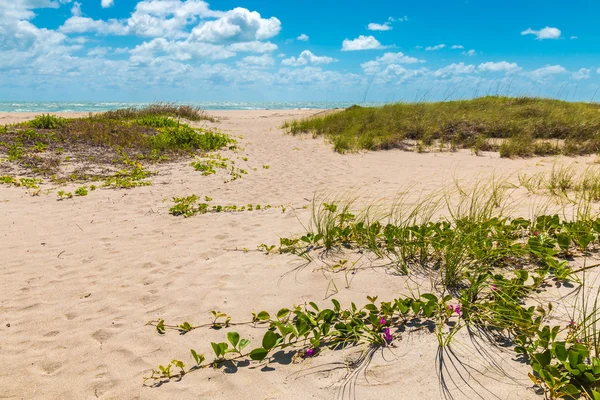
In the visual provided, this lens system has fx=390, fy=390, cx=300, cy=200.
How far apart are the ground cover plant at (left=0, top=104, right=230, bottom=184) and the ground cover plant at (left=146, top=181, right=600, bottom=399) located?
5963 mm

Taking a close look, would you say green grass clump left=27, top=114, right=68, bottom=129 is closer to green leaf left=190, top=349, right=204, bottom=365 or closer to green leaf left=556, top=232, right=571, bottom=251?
green leaf left=190, top=349, right=204, bottom=365

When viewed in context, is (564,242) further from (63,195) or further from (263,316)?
(63,195)

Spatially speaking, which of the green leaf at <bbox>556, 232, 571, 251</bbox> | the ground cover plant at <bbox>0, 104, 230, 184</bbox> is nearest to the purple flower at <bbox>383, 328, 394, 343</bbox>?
the green leaf at <bbox>556, 232, 571, 251</bbox>

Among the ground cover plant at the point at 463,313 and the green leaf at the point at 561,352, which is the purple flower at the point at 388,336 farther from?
the green leaf at the point at 561,352

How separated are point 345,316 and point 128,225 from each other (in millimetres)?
4008

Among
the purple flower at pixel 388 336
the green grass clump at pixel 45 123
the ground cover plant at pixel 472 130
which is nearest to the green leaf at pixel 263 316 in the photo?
the purple flower at pixel 388 336

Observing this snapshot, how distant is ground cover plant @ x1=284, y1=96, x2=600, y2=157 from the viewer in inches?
450

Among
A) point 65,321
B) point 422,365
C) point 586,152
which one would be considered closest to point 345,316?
point 422,365

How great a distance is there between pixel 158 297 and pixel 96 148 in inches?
355

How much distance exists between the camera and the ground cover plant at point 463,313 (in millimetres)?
2180

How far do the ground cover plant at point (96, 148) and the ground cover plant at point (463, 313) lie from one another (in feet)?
19.6

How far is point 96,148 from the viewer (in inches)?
434

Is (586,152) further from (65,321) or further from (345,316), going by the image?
(65,321)

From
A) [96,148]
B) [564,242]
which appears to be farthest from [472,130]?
[96,148]
